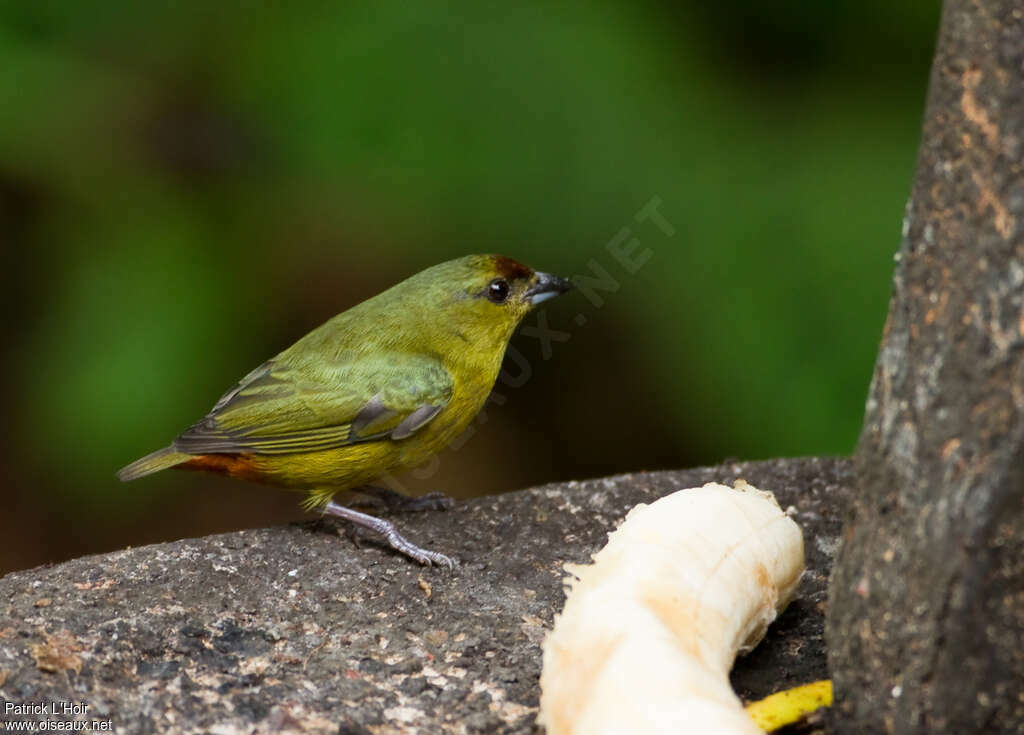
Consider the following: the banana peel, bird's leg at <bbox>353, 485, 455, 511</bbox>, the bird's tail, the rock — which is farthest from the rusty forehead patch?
the rock

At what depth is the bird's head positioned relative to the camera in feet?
14.0

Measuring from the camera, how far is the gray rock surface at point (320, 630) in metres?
2.53

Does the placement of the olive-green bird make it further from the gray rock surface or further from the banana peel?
the banana peel

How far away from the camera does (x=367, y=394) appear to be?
400cm

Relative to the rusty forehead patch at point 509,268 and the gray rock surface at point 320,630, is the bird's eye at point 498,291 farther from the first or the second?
the gray rock surface at point 320,630

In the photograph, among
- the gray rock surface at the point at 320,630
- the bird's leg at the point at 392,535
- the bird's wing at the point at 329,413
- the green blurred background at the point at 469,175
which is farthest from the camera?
the green blurred background at the point at 469,175

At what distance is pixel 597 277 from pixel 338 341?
1191 mm

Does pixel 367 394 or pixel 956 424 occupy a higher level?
pixel 956 424

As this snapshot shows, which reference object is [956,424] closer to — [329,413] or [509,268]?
[329,413]

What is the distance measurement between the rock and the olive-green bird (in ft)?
6.43
